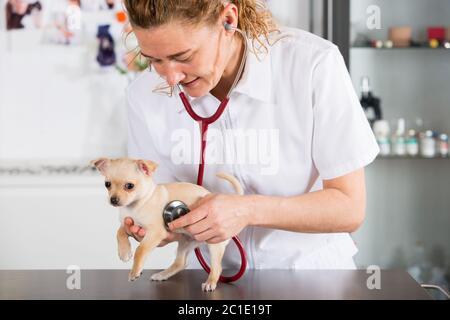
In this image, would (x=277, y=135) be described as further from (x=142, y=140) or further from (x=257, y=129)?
(x=142, y=140)

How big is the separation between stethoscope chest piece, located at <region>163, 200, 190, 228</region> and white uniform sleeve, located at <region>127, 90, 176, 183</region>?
28 cm

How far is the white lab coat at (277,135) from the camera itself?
137cm

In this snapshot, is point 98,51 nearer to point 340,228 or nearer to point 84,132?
point 84,132

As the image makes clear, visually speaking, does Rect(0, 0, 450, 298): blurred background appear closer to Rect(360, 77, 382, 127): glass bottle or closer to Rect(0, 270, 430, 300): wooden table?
Rect(360, 77, 382, 127): glass bottle

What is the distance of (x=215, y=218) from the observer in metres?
1.22

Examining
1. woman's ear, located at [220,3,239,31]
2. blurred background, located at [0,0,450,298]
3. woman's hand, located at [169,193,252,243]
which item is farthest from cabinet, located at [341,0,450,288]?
woman's hand, located at [169,193,252,243]

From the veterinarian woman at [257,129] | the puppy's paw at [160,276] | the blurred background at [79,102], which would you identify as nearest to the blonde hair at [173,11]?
the veterinarian woman at [257,129]

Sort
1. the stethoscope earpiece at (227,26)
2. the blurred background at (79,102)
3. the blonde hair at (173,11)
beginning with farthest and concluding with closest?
the blurred background at (79,102)
the stethoscope earpiece at (227,26)
the blonde hair at (173,11)

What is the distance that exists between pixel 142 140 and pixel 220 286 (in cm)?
42

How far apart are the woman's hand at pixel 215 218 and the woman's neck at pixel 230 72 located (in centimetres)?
30

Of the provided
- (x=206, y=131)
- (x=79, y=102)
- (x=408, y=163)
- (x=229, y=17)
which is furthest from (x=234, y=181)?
(x=408, y=163)

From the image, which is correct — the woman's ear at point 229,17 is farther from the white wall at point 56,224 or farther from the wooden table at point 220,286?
the white wall at point 56,224

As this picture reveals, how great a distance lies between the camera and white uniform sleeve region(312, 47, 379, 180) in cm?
136

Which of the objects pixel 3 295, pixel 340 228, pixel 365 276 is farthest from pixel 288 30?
pixel 3 295
